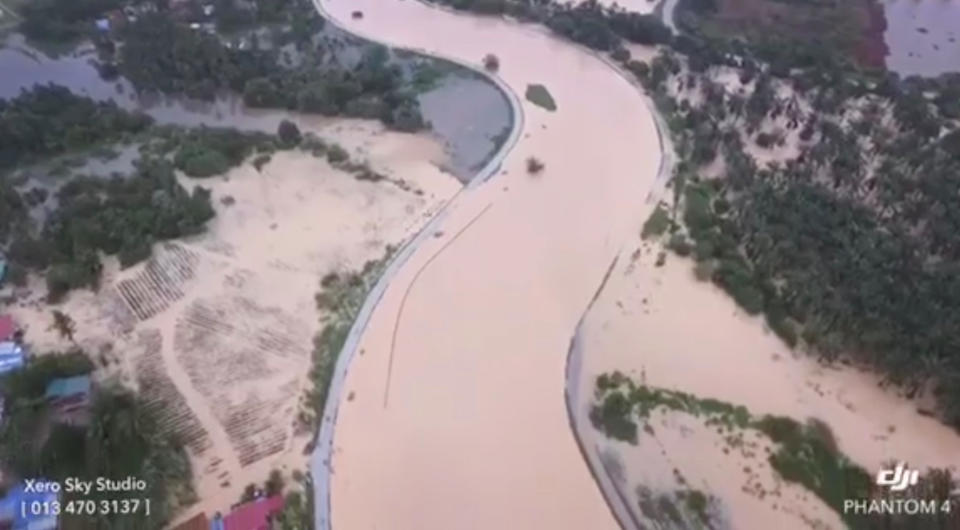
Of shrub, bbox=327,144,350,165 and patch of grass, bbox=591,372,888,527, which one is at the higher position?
patch of grass, bbox=591,372,888,527

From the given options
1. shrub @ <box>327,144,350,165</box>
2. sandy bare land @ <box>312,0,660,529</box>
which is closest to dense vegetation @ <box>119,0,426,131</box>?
shrub @ <box>327,144,350,165</box>

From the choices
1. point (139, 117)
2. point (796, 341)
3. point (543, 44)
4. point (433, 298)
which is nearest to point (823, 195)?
point (796, 341)

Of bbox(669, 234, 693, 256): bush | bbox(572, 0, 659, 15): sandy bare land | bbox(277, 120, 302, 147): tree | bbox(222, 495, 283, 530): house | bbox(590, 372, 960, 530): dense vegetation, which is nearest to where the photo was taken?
bbox(222, 495, 283, 530): house

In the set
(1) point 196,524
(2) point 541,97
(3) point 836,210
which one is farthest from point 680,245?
(1) point 196,524

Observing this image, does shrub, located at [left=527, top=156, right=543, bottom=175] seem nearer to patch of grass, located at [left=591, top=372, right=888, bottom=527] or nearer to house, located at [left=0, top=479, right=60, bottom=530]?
patch of grass, located at [left=591, top=372, right=888, bottom=527]

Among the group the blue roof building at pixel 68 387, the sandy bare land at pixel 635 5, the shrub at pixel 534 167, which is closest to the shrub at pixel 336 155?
the shrub at pixel 534 167

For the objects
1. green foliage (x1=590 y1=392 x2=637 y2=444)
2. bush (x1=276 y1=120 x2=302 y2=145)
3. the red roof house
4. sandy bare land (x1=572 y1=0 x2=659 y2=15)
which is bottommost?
the red roof house

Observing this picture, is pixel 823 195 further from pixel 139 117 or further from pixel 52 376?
pixel 139 117
